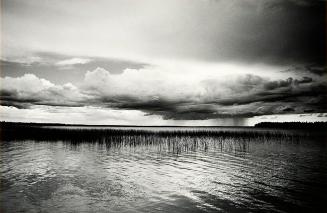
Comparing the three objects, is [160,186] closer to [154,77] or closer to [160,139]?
[154,77]

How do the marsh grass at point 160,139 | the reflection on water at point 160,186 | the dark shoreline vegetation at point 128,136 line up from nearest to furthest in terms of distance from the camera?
the reflection on water at point 160,186 → the marsh grass at point 160,139 → the dark shoreline vegetation at point 128,136

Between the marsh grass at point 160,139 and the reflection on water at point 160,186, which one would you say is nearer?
the reflection on water at point 160,186

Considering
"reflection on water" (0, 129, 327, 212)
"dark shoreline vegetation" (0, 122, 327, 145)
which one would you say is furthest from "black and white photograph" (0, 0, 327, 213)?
"dark shoreline vegetation" (0, 122, 327, 145)

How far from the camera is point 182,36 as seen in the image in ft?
41.7

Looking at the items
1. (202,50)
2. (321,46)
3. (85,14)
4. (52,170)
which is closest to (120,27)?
(85,14)

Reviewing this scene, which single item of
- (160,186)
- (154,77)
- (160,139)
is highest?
(154,77)

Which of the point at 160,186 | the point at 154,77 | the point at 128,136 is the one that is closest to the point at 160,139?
the point at 128,136

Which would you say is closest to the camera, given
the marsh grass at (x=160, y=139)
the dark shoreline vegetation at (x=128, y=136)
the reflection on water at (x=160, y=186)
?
the reflection on water at (x=160, y=186)

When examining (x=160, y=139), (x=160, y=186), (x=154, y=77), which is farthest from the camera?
(x=160, y=139)

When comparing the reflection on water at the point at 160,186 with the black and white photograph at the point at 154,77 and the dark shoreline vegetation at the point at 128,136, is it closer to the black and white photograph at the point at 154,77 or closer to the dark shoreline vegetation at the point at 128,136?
the black and white photograph at the point at 154,77

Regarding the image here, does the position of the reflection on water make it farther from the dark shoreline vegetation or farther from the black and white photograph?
the dark shoreline vegetation

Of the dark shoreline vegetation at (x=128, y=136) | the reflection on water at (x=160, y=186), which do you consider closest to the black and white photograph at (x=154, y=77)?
the reflection on water at (x=160, y=186)

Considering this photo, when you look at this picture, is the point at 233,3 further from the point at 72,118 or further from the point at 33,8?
the point at 72,118

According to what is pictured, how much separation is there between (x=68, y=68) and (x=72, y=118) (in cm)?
422
